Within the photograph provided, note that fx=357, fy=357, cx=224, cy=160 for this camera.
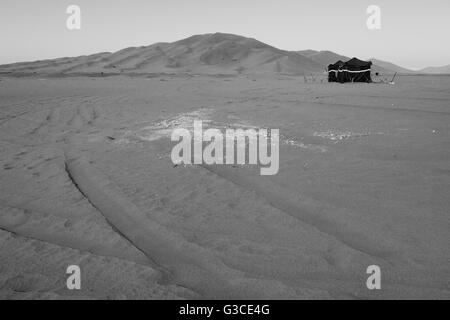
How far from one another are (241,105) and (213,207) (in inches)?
284

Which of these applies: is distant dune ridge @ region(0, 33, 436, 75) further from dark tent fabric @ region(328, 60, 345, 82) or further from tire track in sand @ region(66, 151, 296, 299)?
tire track in sand @ region(66, 151, 296, 299)

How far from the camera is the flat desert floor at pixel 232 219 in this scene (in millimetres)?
2322

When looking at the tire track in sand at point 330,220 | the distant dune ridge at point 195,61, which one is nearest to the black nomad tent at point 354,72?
the tire track in sand at point 330,220

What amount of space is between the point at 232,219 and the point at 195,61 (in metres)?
50.2

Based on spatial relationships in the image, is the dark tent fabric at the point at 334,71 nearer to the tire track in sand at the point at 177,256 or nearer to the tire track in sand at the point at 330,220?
the tire track in sand at the point at 330,220

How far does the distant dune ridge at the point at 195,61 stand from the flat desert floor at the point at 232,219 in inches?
1481

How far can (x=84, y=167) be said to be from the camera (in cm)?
486

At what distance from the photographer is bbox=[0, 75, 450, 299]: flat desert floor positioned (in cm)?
232

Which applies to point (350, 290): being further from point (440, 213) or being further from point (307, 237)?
point (440, 213)

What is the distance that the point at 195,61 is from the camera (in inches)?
2008

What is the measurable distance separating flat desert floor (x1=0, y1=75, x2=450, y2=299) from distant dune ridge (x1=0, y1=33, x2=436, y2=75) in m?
37.6

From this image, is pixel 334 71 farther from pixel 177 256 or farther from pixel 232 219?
pixel 177 256

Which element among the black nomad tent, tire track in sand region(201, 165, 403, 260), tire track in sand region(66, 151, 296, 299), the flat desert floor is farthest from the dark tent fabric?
tire track in sand region(66, 151, 296, 299)

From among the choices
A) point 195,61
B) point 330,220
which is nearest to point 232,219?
point 330,220
